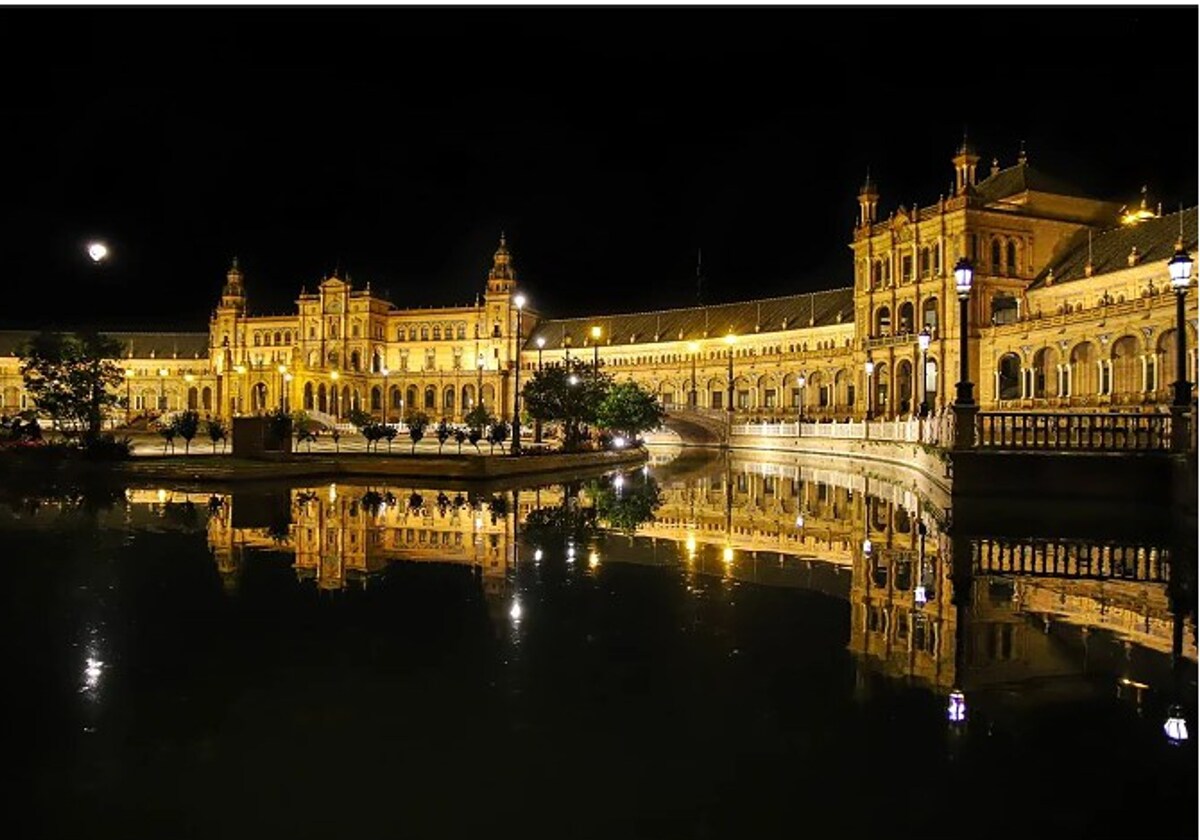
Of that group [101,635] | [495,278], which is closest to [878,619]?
[101,635]

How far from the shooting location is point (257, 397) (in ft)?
369

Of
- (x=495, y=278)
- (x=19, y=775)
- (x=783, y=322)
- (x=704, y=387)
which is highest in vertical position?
(x=495, y=278)

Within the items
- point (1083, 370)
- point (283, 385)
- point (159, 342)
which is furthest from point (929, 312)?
point (159, 342)

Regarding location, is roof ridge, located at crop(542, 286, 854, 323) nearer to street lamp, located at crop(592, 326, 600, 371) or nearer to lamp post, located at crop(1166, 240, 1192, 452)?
street lamp, located at crop(592, 326, 600, 371)

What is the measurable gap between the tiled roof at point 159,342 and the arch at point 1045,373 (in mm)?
110287

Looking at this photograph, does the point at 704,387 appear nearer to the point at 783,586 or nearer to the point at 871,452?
the point at 871,452

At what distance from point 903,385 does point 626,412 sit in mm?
32397

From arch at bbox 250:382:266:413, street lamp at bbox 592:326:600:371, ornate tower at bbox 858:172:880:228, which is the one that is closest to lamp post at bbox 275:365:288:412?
arch at bbox 250:382:266:413

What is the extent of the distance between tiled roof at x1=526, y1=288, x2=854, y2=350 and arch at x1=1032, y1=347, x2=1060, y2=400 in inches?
1304

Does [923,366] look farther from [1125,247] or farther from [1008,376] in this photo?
[1125,247]

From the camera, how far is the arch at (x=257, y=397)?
111812 millimetres

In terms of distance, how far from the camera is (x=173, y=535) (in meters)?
15.7

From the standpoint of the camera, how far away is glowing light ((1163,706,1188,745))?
20.0 feet

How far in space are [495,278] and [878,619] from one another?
12463 centimetres
